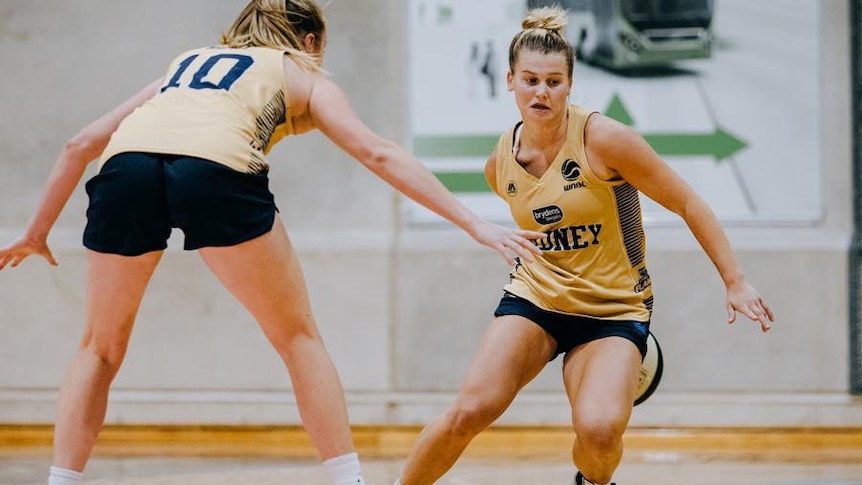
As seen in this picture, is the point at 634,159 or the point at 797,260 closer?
the point at 634,159

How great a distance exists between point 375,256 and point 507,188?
2840mm

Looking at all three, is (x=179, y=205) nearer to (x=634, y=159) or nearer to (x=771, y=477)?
(x=634, y=159)

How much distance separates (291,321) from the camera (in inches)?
125

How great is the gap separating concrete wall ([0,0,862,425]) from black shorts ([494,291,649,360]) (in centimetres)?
269

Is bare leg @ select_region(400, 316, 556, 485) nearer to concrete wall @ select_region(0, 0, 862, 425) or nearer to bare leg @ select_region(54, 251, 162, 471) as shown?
bare leg @ select_region(54, 251, 162, 471)

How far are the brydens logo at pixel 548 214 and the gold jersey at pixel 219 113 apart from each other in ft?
2.77

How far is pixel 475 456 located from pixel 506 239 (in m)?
2.88

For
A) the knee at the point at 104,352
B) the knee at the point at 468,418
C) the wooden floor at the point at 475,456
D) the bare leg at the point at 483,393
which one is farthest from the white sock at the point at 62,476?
the wooden floor at the point at 475,456

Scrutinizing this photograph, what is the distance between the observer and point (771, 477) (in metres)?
4.95

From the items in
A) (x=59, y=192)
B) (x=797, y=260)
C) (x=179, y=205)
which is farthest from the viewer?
(x=797, y=260)

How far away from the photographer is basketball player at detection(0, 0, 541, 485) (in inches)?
120

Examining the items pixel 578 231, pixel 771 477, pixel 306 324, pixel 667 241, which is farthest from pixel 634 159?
pixel 667 241

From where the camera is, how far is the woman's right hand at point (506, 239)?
3000 mm

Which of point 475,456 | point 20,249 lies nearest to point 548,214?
point 20,249
